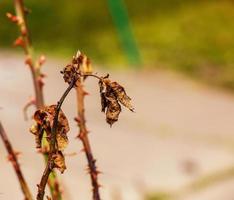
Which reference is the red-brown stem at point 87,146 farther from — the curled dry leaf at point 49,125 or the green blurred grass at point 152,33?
the green blurred grass at point 152,33

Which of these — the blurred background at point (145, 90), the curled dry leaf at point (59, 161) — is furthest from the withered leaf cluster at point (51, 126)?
the blurred background at point (145, 90)

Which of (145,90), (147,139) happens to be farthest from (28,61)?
(145,90)

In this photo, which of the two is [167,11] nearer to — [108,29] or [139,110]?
[108,29]

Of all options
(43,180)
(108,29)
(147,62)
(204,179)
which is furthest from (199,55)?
(43,180)

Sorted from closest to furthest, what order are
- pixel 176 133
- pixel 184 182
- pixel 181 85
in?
pixel 184 182, pixel 176 133, pixel 181 85

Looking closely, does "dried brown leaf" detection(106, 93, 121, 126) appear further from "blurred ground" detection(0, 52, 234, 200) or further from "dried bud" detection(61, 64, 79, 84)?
"blurred ground" detection(0, 52, 234, 200)

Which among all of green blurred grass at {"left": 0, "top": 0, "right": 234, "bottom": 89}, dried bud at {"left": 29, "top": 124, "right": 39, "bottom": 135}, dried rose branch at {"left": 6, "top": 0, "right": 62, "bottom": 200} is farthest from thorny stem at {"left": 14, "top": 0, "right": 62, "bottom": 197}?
green blurred grass at {"left": 0, "top": 0, "right": 234, "bottom": 89}
